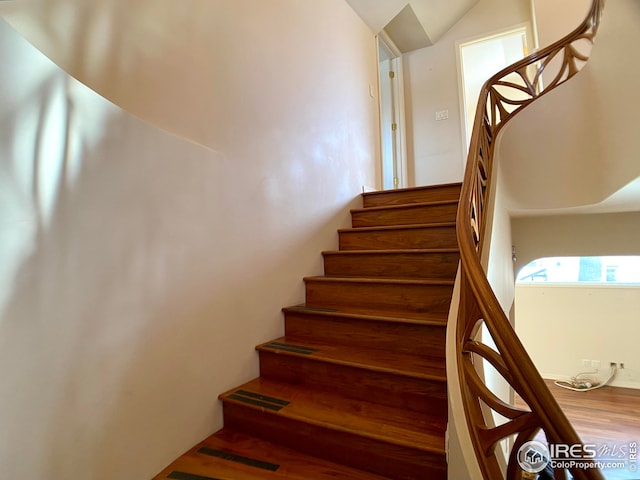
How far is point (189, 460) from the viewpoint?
146cm

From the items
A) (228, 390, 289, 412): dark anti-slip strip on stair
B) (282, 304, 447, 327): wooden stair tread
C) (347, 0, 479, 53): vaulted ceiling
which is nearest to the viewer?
(228, 390, 289, 412): dark anti-slip strip on stair

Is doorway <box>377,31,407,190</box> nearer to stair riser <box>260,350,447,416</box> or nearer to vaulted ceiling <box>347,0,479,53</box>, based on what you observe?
vaulted ceiling <box>347,0,479,53</box>

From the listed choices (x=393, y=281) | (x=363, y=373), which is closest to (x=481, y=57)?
(x=393, y=281)

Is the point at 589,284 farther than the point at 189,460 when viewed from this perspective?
Yes

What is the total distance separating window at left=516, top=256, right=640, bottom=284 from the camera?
5.09 metres

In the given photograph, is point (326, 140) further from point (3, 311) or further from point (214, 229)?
point (3, 311)

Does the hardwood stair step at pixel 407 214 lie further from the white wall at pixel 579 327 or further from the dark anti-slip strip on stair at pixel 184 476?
the white wall at pixel 579 327

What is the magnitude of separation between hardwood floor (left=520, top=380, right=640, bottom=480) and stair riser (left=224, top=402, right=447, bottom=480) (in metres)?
3.42

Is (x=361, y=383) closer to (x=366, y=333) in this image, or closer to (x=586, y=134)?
(x=366, y=333)

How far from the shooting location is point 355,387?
5.49 feet

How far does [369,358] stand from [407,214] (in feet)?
4.68

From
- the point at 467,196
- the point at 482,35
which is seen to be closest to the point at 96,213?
the point at 467,196

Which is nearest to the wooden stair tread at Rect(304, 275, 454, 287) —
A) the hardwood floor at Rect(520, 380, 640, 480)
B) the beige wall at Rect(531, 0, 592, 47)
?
the hardwood floor at Rect(520, 380, 640, 480)

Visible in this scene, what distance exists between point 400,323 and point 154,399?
123cm
